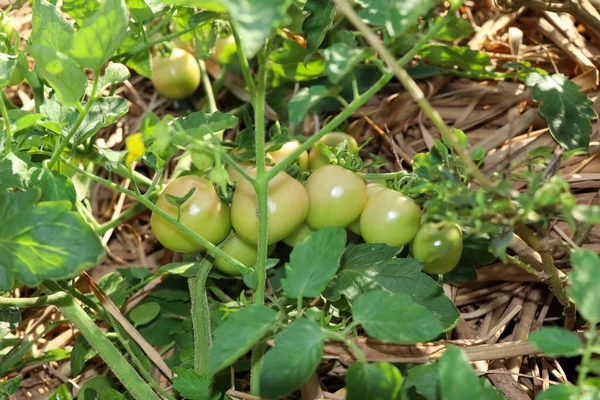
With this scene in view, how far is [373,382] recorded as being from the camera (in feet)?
1.83

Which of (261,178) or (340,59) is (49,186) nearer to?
(261,178)

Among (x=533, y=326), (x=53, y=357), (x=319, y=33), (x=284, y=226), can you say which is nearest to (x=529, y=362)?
(x=533, y=326)

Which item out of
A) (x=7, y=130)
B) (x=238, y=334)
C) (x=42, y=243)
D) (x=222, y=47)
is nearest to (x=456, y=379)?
(x=238, y=334)

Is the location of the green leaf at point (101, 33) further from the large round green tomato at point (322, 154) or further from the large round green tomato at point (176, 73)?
the large round green tomato at point (176, 73)

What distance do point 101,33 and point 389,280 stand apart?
43 cm

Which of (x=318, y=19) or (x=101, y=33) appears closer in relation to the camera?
(x=101, y=33)

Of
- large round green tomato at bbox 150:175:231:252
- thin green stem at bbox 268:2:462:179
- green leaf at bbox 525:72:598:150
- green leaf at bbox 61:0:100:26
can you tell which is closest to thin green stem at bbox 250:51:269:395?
thin green stem at bbox 268:2:462:179

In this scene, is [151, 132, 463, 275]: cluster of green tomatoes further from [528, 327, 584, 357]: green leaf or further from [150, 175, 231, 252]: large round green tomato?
[528, 327, 584, 357]: green leaf

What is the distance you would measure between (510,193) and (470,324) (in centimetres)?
44

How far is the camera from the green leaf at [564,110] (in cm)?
90

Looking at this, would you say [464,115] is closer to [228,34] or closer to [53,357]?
[228,34]

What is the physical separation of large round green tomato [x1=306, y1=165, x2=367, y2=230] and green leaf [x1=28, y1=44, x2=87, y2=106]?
1.02 ft

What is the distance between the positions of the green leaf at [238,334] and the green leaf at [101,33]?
0.29 m

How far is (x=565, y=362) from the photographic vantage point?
902mm
